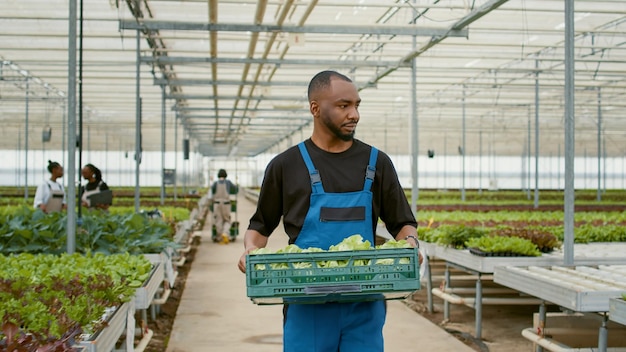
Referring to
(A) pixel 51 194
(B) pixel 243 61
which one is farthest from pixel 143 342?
(B) pixel 243 61

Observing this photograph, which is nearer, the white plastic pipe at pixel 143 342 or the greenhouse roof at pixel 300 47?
the white plastic pipe at pixel 143 342

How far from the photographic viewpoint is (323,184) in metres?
2.78

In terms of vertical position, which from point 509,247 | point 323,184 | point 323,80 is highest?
point 323,80

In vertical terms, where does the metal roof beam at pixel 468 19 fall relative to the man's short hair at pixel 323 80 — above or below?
above

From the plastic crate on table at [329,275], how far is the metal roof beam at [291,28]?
6834 mm

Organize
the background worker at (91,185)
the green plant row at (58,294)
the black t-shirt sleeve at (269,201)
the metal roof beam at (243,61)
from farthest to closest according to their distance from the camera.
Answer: the metal roof beam at (243,61)
the background worker at (91,185)
the green plant row at (58,294)
the black t-shirt sleeve at (269,201)

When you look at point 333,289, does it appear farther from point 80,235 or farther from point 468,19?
point 468,19

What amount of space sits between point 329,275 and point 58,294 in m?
2.00

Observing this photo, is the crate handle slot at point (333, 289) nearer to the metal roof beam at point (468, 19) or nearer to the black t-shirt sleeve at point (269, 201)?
the black t-shirt sleeve at point (269, 201)

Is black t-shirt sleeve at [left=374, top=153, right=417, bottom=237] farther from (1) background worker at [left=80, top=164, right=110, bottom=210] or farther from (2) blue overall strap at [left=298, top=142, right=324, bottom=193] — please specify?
(1) background worker at [left=80, top=164, right=110, bottom=210]

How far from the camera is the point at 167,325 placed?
770 centimetres

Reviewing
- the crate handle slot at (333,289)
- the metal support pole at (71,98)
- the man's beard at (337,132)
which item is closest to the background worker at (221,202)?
the metal support pole at (71,98)

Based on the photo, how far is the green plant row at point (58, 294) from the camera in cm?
304

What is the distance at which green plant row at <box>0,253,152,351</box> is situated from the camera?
3038 mm
